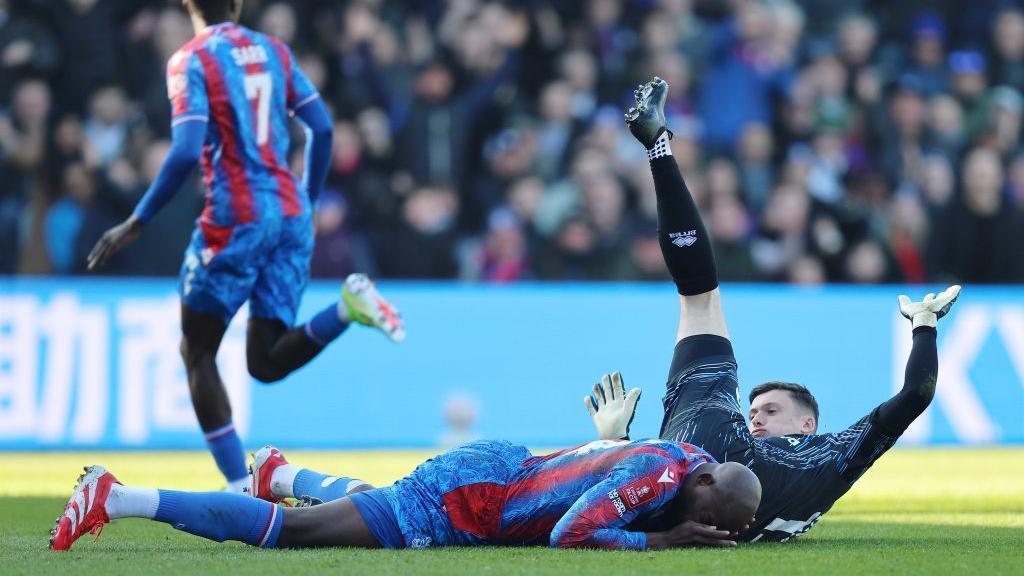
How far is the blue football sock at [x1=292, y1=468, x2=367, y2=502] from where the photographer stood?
5.76 metres

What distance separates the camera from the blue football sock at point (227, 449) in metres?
6.92

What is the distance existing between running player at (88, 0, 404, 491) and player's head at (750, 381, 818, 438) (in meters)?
1.86

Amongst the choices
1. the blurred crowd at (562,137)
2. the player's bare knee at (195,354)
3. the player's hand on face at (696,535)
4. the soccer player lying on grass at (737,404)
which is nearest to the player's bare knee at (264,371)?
the player's bare knee at (195,354)

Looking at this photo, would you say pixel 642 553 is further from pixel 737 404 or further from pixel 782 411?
pixel 782 411

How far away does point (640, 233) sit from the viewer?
1346cm

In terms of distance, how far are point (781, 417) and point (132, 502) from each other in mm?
2577

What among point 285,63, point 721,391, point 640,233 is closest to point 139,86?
point 640,233

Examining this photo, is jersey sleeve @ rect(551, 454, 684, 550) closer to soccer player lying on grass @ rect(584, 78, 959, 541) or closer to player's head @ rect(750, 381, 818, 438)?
soccer player lying on grass @ rect(584, 78, 959, 541)

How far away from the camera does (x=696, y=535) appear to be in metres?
5.15

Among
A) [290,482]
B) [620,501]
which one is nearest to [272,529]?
[290,482]

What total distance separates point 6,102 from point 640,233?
5.60 meters

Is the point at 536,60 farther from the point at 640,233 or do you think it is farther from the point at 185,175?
the point at 185,175

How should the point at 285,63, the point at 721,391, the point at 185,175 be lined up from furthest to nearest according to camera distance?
1. the point at 285,63
2. the point at 185,175
3. the point at 721,391

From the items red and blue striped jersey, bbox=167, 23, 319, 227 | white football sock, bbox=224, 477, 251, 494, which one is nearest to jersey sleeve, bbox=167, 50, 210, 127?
red and blue striped jersey, bbox=167, 23, 319, 227
